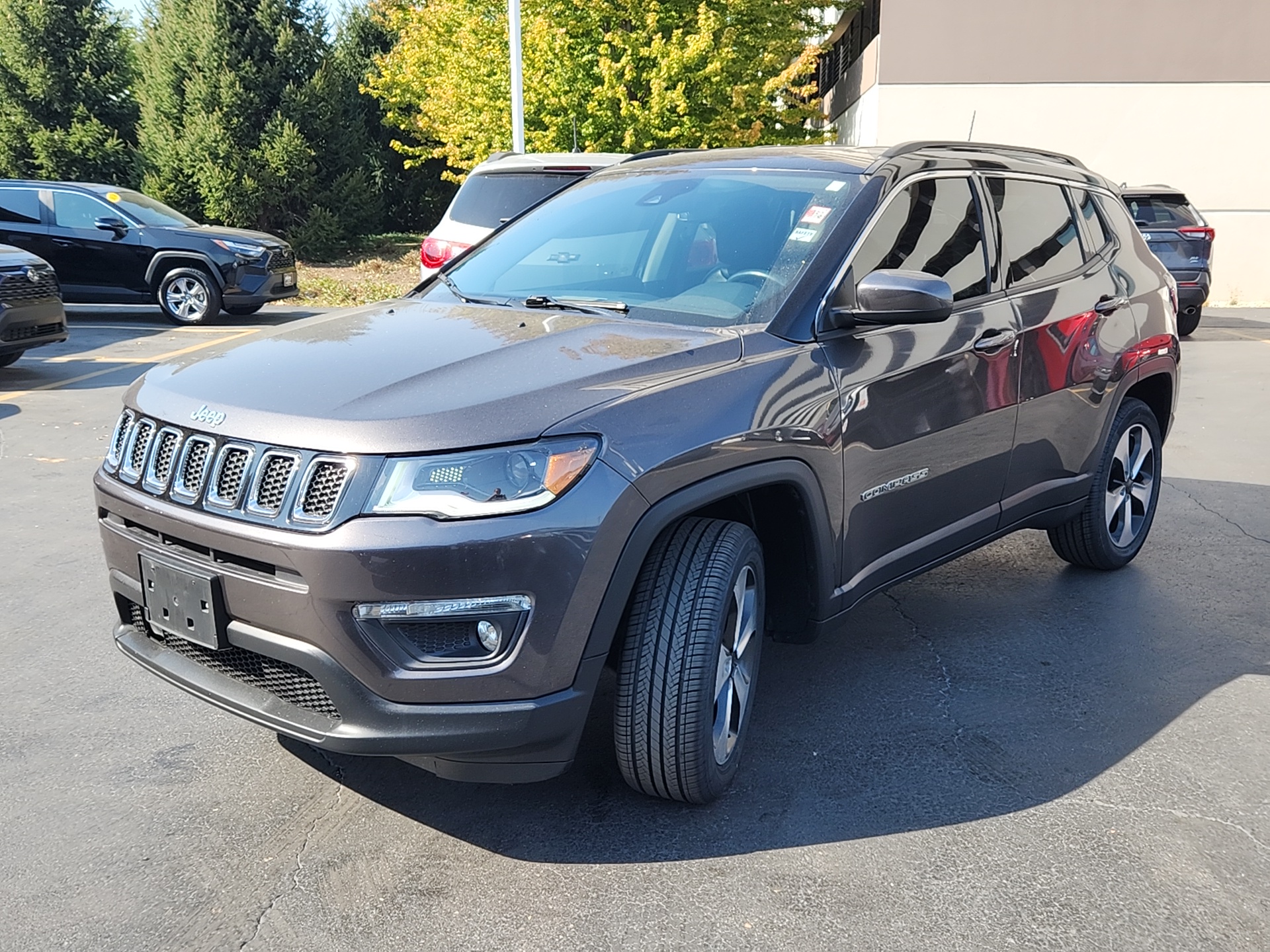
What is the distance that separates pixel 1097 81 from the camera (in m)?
19.7

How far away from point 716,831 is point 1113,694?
5.54 ft

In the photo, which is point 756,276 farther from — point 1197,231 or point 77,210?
point 77,210

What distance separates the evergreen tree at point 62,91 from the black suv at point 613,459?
21.6 m

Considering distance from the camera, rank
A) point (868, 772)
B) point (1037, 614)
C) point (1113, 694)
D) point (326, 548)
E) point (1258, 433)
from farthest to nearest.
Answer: point (1258, 433)
point (1037, 614)
point (1113, 694)
point (868, 772)
point (326, 548)

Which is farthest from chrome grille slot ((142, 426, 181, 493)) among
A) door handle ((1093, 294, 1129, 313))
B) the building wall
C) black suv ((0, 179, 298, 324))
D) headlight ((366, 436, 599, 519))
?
the building wall

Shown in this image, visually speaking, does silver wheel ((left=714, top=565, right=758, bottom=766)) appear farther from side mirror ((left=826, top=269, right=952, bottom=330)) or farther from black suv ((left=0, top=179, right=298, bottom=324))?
black suv ((left=0, top=179, right=298, bottom=324))

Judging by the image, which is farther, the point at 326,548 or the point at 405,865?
the point at 405,865

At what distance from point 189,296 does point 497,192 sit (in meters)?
6.61

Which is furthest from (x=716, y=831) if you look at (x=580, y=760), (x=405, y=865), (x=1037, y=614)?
(x=1037, y=614)

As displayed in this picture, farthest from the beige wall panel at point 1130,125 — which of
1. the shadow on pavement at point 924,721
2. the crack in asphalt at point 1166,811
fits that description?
the crack in asphalt at point 1166,811

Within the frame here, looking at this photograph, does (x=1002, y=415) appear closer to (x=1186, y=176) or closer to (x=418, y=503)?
(x=418, y=503)

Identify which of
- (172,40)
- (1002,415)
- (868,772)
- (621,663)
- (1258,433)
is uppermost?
(172,40)

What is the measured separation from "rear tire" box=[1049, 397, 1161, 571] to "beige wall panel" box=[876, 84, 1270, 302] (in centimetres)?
1518

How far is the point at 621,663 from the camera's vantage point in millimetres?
2934
